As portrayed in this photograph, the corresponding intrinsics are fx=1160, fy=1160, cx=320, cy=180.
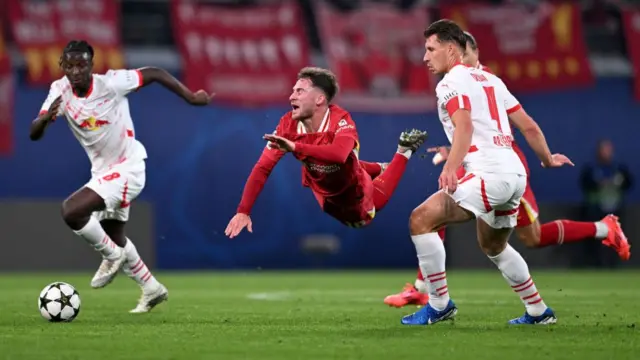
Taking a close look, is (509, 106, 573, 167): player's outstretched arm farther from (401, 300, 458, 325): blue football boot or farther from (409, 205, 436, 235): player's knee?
(401, 300, 458, 325): blue football boot

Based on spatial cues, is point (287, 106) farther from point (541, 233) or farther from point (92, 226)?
point (92, 226)

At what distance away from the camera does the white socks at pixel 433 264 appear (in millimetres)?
7688

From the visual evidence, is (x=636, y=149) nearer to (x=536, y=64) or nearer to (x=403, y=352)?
(x=536, y=64)

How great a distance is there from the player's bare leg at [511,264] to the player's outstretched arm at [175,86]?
8.84 feet

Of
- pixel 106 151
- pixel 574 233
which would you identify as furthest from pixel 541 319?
pixel 106 151

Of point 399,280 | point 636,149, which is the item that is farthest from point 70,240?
point 636,149

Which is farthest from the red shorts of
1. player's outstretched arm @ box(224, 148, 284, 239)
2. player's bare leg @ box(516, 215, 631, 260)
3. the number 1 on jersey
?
player's bare leg @ box(516, 215, 631, 260)

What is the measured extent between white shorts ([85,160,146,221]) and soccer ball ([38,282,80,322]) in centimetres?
106

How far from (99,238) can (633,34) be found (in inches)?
574

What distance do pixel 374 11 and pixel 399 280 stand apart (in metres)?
6.11

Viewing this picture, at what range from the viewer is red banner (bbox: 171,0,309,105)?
19.8 meters

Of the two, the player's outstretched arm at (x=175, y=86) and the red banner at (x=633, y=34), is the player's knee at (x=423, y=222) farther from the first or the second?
the red banner at (x=633, y=34)

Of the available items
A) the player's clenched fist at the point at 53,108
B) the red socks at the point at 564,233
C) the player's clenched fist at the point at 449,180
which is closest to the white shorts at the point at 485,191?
the player's clenched fist at the point at 449,180

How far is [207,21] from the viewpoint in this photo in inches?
784
